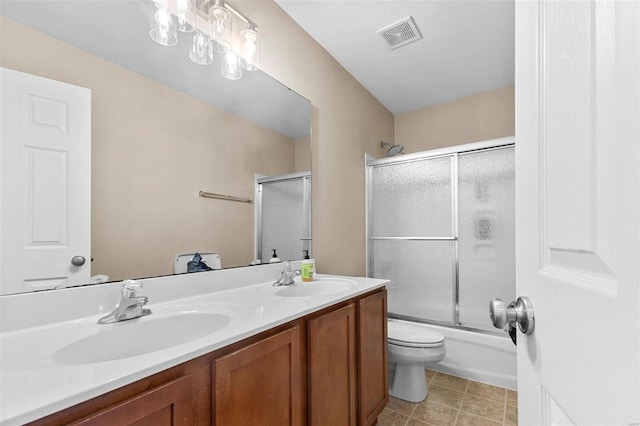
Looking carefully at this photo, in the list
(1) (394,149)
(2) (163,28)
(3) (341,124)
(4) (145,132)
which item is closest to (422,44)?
(3) (341,124)

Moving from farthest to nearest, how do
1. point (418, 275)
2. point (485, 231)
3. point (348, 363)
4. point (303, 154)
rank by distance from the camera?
point (418, 275), point (485, 231), point (303, 154), point (348, 363)

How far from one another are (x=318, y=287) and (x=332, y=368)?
522 mm

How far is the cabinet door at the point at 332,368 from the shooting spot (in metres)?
1.14

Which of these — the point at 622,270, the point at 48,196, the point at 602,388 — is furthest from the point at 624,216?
the point at 48,196

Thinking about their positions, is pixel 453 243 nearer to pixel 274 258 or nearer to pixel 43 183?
pixel 274 258

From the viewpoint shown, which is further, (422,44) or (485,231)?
(485,231)

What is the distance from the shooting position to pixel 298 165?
6.47 feet

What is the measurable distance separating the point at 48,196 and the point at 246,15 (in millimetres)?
1331

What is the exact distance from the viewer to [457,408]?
6.15 feet

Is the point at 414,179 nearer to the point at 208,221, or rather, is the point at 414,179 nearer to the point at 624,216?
the point at 208,221

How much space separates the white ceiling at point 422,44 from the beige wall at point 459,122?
0.10 metres

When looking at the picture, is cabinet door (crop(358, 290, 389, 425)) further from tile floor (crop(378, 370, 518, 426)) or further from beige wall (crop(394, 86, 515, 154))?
beige wall (crop(394, 86, 515, 154))

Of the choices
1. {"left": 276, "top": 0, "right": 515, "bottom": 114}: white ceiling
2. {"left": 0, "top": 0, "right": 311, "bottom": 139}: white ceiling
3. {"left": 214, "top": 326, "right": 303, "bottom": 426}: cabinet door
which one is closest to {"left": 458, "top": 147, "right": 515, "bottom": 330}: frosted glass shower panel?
{"left": 276, "top": 0, "right": 515, "bottom": 114}: white ceiling

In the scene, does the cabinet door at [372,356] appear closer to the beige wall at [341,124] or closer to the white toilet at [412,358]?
the white toilet at [412,358]
